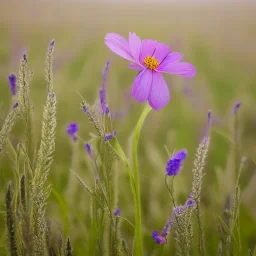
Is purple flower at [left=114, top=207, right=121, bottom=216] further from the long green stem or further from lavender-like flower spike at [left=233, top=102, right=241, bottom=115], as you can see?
lavender-like flower spike at [left=233, top=102, right=241, bottom=115]

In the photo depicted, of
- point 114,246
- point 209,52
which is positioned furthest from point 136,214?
point 209,52

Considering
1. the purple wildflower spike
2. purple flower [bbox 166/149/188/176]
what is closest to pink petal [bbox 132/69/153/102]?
purple flower [bbox 166/149/188/176]

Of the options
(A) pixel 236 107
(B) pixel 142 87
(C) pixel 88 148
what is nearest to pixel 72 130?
(C) pixel 88 148

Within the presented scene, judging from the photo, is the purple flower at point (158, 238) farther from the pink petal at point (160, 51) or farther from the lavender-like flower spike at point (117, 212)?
the pink petal at point (160, 51)

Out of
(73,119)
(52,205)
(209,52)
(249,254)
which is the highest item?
(209,52)

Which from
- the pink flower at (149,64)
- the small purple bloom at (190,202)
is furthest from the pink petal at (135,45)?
the small purple bloom at (190,202)

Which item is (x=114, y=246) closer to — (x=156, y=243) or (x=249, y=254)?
(x=156, y=243)
